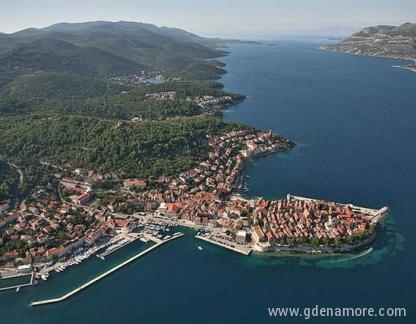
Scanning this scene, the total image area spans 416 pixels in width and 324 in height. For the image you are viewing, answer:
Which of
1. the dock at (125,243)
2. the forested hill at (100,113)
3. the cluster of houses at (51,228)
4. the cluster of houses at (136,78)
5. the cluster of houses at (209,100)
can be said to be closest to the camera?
the cluster of houses at (51,228)

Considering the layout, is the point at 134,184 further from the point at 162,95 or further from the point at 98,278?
the point at 162,95

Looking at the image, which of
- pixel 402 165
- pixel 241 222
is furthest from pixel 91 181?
pixel 402 165

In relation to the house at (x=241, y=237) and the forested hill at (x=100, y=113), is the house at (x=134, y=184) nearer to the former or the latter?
the forested hill at (x=100, y=113)

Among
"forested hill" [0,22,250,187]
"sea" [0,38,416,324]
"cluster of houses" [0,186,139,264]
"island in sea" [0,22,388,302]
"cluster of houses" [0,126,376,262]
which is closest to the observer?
"sea" [0,38,416,324]

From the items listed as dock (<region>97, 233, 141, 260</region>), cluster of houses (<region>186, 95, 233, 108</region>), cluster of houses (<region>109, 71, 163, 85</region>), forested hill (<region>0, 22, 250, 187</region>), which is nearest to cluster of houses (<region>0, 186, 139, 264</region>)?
dock (<region>97, 233, 141, 260</region>)

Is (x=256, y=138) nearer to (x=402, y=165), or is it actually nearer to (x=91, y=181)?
(x=402, y=165)

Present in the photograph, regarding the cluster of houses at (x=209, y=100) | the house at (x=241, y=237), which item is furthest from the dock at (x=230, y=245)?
the cluster of houses at (x=209, y=100)

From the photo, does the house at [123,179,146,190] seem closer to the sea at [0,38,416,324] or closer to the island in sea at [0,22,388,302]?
the island in sea at [0,22,388,302]

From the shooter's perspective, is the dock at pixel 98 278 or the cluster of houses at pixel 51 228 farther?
the cluster of houses at pixel 51 228
